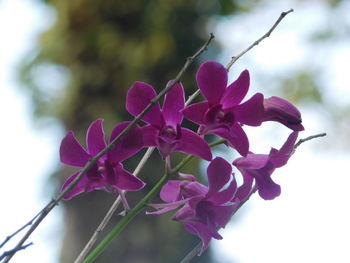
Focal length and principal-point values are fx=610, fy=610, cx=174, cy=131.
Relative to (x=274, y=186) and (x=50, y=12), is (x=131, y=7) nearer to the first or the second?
(x=50, y=12)

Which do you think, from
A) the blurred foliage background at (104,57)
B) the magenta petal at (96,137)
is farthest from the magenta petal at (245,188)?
the blurred foliage background at (104,57)

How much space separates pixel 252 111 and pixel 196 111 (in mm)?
40

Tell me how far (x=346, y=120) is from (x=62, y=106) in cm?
173

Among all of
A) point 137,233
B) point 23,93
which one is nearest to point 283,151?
point 137,233

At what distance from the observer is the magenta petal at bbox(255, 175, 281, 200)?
0.45m

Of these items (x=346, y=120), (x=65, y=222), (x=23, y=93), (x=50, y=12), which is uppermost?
(x=346, y=120)

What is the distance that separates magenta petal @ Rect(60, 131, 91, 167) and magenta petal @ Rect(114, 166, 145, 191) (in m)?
0.03

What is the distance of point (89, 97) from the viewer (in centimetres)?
243

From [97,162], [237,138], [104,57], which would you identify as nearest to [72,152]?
[97,162]

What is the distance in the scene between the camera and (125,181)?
0.44 metres

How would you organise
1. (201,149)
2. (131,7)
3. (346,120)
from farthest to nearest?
(346,120) < (131,7) < (201,149)

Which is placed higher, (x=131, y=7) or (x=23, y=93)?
(x=131, y=7)

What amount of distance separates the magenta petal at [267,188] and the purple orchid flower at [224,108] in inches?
1.3

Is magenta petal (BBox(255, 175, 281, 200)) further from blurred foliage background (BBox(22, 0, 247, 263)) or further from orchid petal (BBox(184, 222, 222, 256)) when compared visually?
blurred foliage background (BBox(22, 0, 247, 263))
